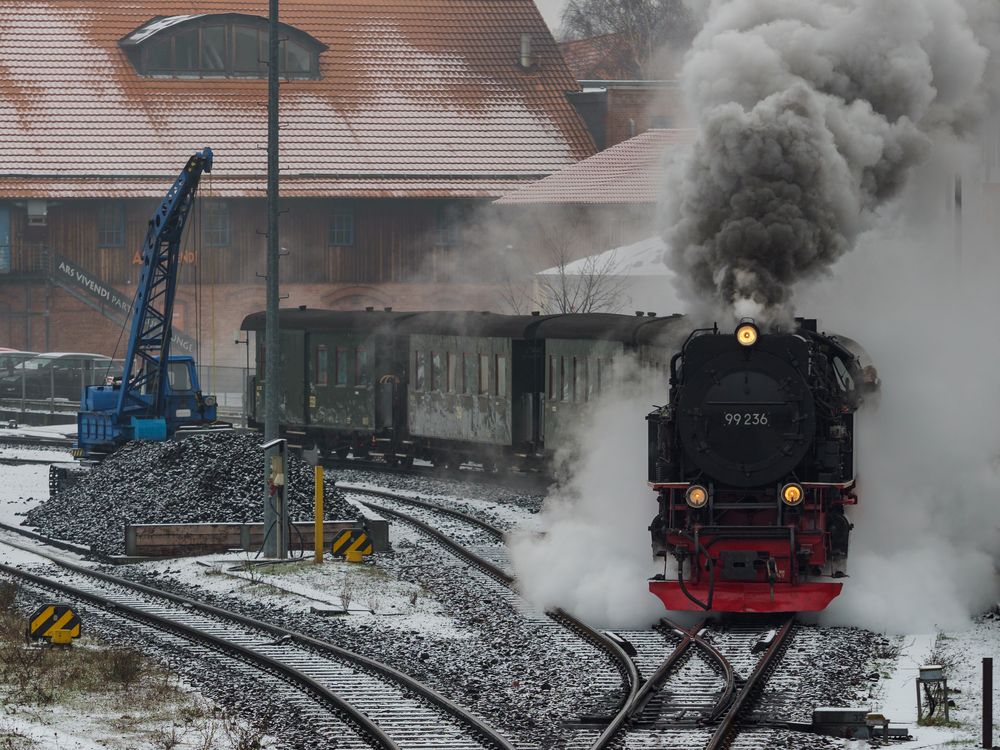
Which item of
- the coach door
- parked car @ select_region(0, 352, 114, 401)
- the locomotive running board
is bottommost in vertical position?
the locomotive running board

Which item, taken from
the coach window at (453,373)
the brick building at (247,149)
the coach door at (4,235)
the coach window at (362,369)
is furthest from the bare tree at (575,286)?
the coach door at (4,235)

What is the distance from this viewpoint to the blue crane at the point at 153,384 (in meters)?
28.9

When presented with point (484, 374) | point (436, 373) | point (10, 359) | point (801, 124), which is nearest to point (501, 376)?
point (484, 374)

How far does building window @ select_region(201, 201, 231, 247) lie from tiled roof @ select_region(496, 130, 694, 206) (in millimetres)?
8131

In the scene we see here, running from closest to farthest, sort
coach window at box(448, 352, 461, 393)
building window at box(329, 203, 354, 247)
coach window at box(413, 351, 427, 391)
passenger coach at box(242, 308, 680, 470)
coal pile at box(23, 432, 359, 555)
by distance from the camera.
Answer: coal pile at box(23, 432, 359, 555)
passenger coach at box(242, 308, 680, 470)
coach window at box(448, 352, 461, 393)
coach window at box(413, 351, 427, 391)
building window at box(329, 203, 354, 247)

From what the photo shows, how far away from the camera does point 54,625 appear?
53.7ft

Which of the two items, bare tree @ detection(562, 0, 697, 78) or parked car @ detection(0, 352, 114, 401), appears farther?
bare tree @ detection(562, 0, 697, 78)

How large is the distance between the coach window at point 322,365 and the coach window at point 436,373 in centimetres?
318

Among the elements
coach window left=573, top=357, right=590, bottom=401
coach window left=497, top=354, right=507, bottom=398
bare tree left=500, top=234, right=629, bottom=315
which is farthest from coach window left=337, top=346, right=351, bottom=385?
bare tree left=500, top=234, right=629, bottom=315

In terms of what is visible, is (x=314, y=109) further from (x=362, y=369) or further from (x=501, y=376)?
(x=501, y=376)

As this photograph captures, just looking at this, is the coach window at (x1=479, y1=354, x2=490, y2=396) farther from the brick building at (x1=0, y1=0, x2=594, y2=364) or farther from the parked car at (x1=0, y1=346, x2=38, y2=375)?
the brick building at (x1=0, y1=0, x2=594, y2=364)

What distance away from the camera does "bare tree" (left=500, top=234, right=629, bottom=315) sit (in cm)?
4534

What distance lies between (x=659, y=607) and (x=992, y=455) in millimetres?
4607

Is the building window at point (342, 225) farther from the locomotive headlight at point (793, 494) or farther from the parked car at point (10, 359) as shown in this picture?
the locomotive headlight at point (793, 494)
